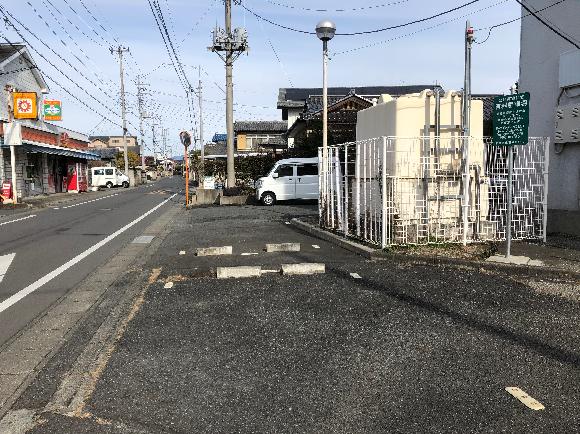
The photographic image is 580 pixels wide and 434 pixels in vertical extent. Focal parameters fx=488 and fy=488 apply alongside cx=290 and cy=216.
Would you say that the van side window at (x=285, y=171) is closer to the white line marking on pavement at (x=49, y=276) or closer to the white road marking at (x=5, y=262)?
the white line marking on pavement at (x=49, y=276)

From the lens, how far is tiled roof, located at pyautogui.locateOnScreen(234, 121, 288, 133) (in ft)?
167

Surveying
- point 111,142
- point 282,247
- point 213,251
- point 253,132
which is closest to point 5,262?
point 213,251

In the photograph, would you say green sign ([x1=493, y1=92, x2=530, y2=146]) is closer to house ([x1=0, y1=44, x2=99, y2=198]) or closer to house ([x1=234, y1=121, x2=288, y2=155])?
house ([x1=0, y1=44, x2=99, y2=198])

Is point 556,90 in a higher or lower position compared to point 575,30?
lower

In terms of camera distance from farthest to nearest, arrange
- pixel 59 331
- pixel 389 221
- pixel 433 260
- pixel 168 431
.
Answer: pixel 389 221
pixel 433 260
pixel 59 331
pixel 168 431

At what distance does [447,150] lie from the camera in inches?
358

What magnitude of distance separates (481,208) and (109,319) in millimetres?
6909

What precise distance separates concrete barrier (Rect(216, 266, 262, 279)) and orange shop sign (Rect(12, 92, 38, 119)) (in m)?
24.4

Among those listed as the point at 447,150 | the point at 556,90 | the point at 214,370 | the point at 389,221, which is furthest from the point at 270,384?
Result: the point at 556,90

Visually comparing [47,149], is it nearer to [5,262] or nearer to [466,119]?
[5,262]

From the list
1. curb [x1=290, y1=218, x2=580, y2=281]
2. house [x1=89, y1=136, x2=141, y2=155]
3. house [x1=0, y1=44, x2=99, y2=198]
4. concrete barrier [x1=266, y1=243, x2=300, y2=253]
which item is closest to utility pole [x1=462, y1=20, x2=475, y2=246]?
curb [x1=290, y1=218, x2=580, y2=281]

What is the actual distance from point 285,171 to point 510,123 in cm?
1396

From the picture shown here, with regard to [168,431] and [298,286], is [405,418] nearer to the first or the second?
[168,431]

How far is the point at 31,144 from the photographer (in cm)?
2617
